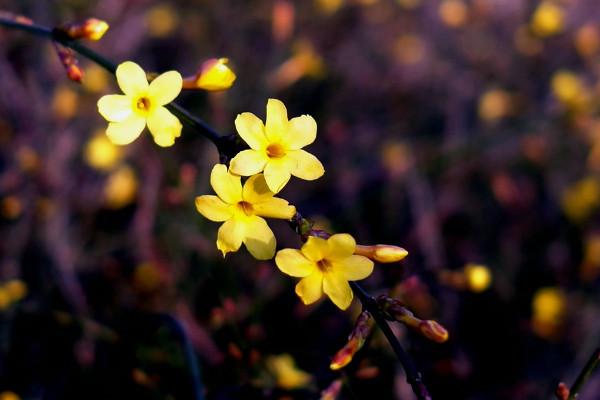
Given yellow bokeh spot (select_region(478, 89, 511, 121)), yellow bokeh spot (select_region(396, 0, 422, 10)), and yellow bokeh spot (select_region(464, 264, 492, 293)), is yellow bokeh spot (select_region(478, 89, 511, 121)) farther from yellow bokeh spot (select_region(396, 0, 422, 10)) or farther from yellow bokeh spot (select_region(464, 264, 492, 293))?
yellow bokeh spot (select_region(464, 264, 492, 293))

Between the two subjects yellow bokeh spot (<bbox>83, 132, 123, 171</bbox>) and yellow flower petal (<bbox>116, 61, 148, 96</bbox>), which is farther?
yellow bokeh spot (<bbox>83, 132, 123, 171</bbox>)

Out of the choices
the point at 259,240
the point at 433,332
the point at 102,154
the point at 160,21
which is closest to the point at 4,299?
the point at 102,154

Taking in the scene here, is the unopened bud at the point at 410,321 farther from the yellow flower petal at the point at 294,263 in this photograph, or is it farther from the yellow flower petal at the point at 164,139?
the yellow flower petal at the point at 164,139

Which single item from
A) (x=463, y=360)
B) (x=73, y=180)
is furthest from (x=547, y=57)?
(x=73, y=180)

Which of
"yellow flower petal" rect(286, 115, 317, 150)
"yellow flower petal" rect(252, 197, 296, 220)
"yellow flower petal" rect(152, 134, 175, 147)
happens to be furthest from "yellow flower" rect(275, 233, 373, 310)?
"yellow flower petal" rect(152, 134, 175, 147)

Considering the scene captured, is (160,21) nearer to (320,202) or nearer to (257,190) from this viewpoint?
(320,202)

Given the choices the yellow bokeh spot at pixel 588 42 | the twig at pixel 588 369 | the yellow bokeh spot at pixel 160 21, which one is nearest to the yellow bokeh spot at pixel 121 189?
the yellow bokeh spot at pixel 160 21
